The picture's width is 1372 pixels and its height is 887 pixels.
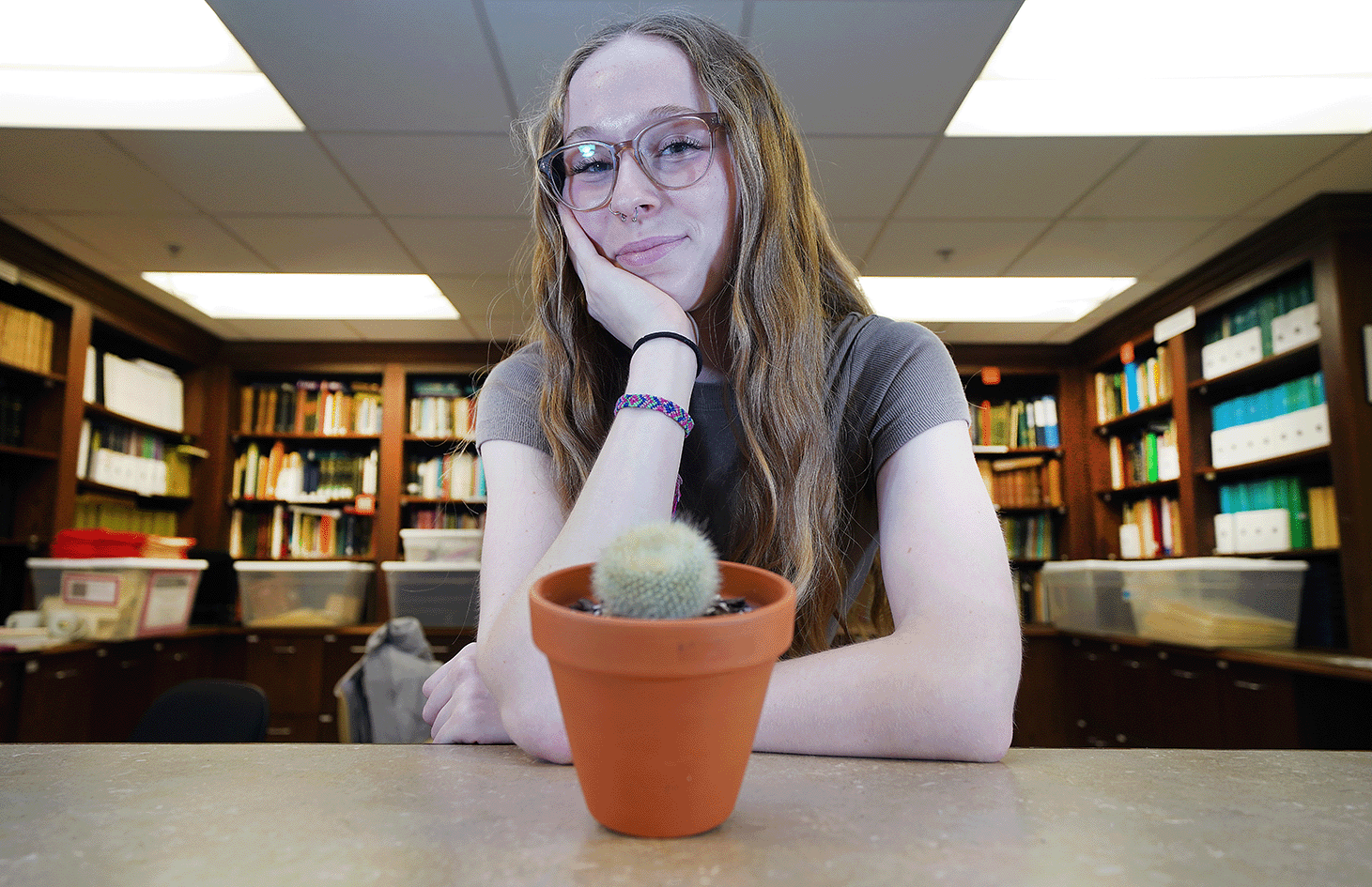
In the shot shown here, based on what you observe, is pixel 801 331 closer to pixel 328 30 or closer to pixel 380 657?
pixel 328 30

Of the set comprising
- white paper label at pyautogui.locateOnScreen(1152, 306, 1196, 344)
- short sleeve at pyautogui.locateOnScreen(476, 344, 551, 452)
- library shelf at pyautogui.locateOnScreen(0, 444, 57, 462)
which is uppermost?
white paper label at pyautogui.locateOnScreen(1152, 306, 1196, 344)

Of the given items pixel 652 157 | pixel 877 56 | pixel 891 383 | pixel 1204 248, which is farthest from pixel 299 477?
pixel 1204 248

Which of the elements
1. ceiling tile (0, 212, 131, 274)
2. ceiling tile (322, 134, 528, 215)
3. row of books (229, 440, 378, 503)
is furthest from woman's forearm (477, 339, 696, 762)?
row of books (229, 440, 378, 503)

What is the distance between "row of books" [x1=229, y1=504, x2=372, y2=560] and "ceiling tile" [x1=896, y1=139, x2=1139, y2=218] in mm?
3946

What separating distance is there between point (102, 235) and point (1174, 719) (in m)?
5.36

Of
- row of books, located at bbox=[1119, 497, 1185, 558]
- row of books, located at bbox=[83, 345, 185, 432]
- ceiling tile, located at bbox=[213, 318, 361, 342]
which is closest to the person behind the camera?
row of books, located at bbox=[83, 345, 185, 432]

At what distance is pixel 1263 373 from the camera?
12.5ft

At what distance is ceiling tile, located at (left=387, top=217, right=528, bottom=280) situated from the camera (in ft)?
11.6

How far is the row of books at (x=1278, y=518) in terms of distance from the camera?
133 inches

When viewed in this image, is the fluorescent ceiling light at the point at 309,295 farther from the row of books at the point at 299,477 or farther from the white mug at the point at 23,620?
the white mug at the point at 23,620

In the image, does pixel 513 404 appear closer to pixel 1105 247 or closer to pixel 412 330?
pixel 1105 247

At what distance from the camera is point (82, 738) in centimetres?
322

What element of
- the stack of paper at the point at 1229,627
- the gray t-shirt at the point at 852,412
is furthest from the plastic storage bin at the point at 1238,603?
the gray t-shirt at the point at 852,412

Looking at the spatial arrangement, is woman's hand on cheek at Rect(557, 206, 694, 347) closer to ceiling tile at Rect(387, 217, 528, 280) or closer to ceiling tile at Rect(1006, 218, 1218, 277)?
ceiling tile at Rect(387, 217, 528, 280)
